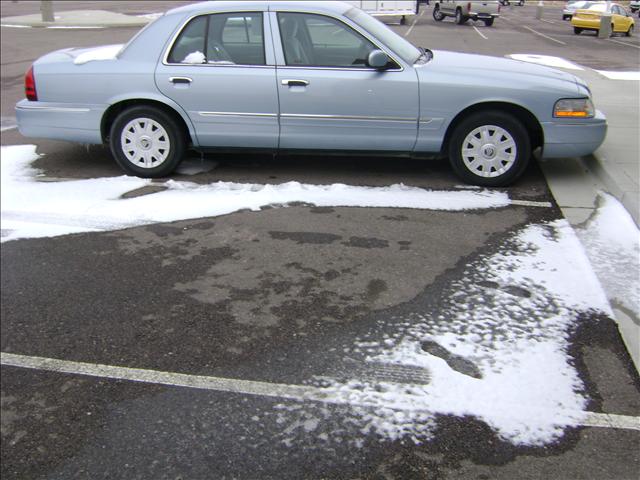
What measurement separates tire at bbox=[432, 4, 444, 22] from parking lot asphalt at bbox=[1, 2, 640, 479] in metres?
2.16

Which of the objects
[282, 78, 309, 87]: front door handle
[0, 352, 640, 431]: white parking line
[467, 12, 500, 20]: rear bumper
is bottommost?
[0, 352, 640, 431]: white parking line

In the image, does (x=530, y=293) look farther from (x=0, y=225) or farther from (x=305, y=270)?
(x=0, y=225)

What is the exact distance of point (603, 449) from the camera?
2.76 metres

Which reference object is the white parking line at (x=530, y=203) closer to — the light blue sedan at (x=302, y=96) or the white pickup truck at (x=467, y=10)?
the light blue sedan at (x=302, y=96)

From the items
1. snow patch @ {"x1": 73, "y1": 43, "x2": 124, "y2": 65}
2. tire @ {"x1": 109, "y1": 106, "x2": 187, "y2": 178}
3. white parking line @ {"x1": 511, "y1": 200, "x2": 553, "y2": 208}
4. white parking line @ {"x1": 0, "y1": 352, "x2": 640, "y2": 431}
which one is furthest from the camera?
snow patch @ {"x1": 73, "y1": 43, "x2": 124, "y2": 65}

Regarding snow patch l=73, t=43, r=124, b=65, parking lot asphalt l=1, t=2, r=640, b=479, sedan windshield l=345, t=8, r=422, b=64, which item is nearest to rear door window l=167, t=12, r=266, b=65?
snow patch l=73, t=43, r=124, b=65

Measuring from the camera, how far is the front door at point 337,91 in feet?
19.2

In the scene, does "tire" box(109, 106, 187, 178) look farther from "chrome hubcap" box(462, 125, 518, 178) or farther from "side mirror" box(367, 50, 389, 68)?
"chrome hubcap" box(462, 125, 518, 178)

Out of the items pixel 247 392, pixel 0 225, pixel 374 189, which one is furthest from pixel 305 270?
pixel 0 225

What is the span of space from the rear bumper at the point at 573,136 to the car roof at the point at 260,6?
226 centimetres

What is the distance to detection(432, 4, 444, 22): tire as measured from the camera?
8.20 metres

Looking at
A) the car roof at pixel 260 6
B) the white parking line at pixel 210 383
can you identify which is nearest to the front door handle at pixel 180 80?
the car roof at pixel 260 6

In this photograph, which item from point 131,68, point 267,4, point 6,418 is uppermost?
point 267,4

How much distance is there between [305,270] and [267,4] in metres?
2.97
